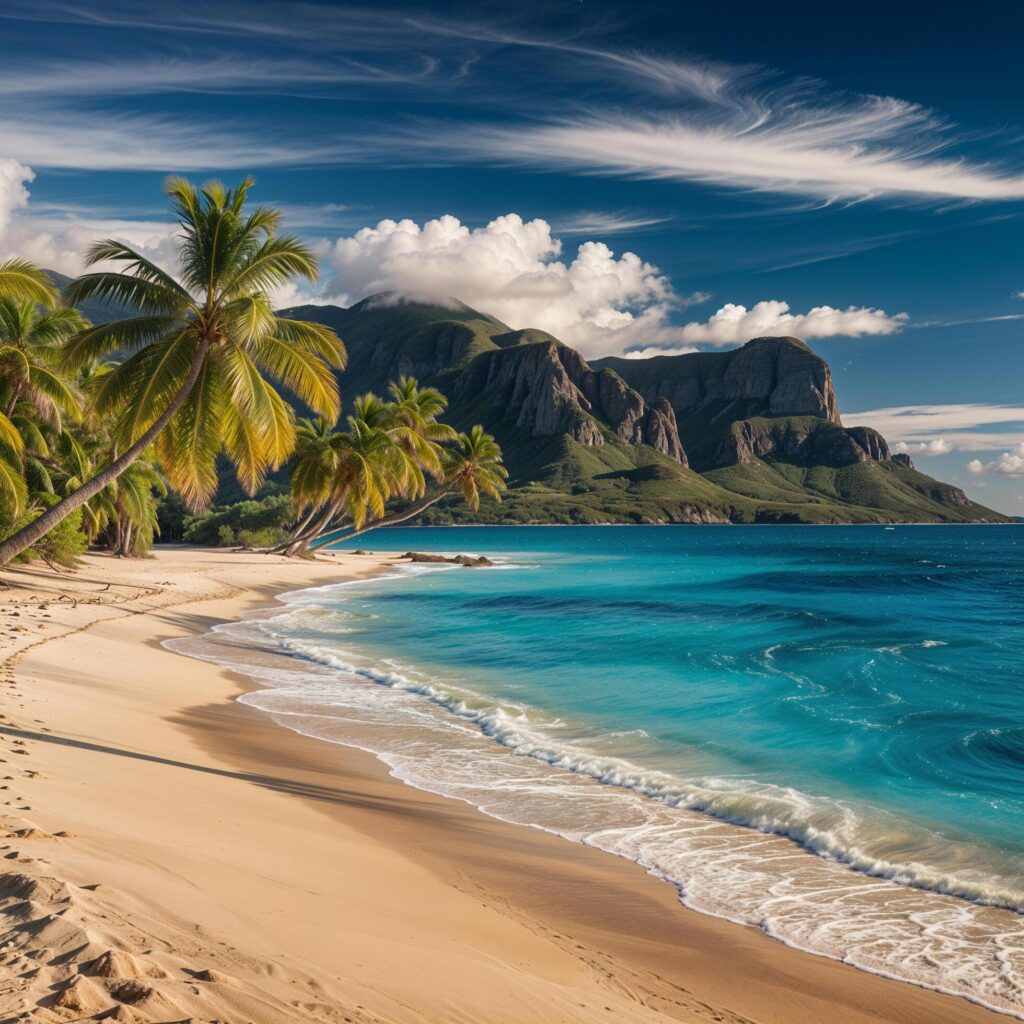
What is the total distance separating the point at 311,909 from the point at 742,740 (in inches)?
399

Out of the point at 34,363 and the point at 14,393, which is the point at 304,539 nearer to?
the point at 34,363

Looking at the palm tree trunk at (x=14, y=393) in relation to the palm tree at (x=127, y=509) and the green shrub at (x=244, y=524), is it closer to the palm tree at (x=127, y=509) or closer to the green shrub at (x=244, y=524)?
the palm tree at (x=127, y=509)

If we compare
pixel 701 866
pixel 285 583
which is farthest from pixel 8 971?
pixel 285 583

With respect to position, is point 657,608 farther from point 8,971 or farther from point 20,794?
point 8,971

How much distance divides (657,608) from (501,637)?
11.0m

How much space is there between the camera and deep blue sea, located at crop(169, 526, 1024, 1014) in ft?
24.9

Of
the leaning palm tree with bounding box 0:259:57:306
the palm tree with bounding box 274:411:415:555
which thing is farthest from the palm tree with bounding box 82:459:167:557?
the leaning palm tree with bounding box 0:259:57:306

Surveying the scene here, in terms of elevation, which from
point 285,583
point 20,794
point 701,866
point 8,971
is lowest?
point 285,583

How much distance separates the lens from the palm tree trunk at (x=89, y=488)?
1410cm

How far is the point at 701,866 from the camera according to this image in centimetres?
835

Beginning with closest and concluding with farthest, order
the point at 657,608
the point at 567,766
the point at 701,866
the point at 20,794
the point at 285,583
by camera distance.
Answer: the point at 20,794, the point at 701,866, the point at 567,766, the point at 657,608, the point at 285,583

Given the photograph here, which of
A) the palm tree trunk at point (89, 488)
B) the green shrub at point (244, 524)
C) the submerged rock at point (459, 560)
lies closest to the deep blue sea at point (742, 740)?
the palm tree trunk at point (89, 488)

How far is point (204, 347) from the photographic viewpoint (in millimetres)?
15055

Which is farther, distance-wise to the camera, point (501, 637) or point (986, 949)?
point (501, 637)
